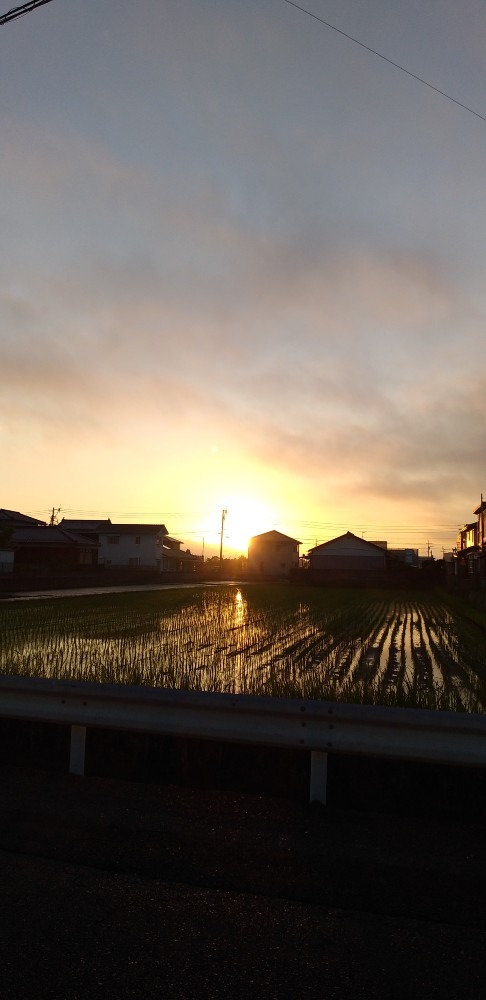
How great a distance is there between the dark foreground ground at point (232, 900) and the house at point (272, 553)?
8665 cm

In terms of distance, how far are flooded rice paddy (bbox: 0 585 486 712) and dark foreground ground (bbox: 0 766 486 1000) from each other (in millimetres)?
1906

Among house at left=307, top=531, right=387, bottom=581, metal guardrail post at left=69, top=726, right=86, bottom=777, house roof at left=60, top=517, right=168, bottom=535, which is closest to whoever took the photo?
metal guardrail post at left=69, top=726, right=86, bottom=777

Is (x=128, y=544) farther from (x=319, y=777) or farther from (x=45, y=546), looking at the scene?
(x=319, y=777)

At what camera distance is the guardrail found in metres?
3.79

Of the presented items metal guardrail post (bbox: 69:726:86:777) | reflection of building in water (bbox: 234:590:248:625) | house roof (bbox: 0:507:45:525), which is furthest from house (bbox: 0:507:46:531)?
metal guardrail post (bbox: 69:726:86:777)

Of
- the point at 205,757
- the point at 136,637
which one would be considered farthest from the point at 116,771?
the point at 136,637

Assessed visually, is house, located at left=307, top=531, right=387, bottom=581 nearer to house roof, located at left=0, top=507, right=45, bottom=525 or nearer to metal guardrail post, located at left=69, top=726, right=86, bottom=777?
house roof, located at left=0, top=507, right=45, bottom=525

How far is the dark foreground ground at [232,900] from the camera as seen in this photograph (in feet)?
7.68

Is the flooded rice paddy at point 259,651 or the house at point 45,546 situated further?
the house at point 45,546

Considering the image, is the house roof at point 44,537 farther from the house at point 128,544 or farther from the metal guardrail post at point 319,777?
the metal guardrail post at point 319,777

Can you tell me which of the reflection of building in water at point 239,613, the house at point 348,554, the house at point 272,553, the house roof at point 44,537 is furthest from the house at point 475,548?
the house roof at point 44,537

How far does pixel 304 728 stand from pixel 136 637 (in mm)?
9789

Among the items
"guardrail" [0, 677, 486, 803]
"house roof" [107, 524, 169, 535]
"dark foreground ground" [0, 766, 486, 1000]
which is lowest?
"dark foreground ground" [0, 766, 486, 1000]

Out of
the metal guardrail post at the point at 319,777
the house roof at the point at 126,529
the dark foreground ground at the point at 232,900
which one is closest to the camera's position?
the dark foreground ground at the point at 232,900
